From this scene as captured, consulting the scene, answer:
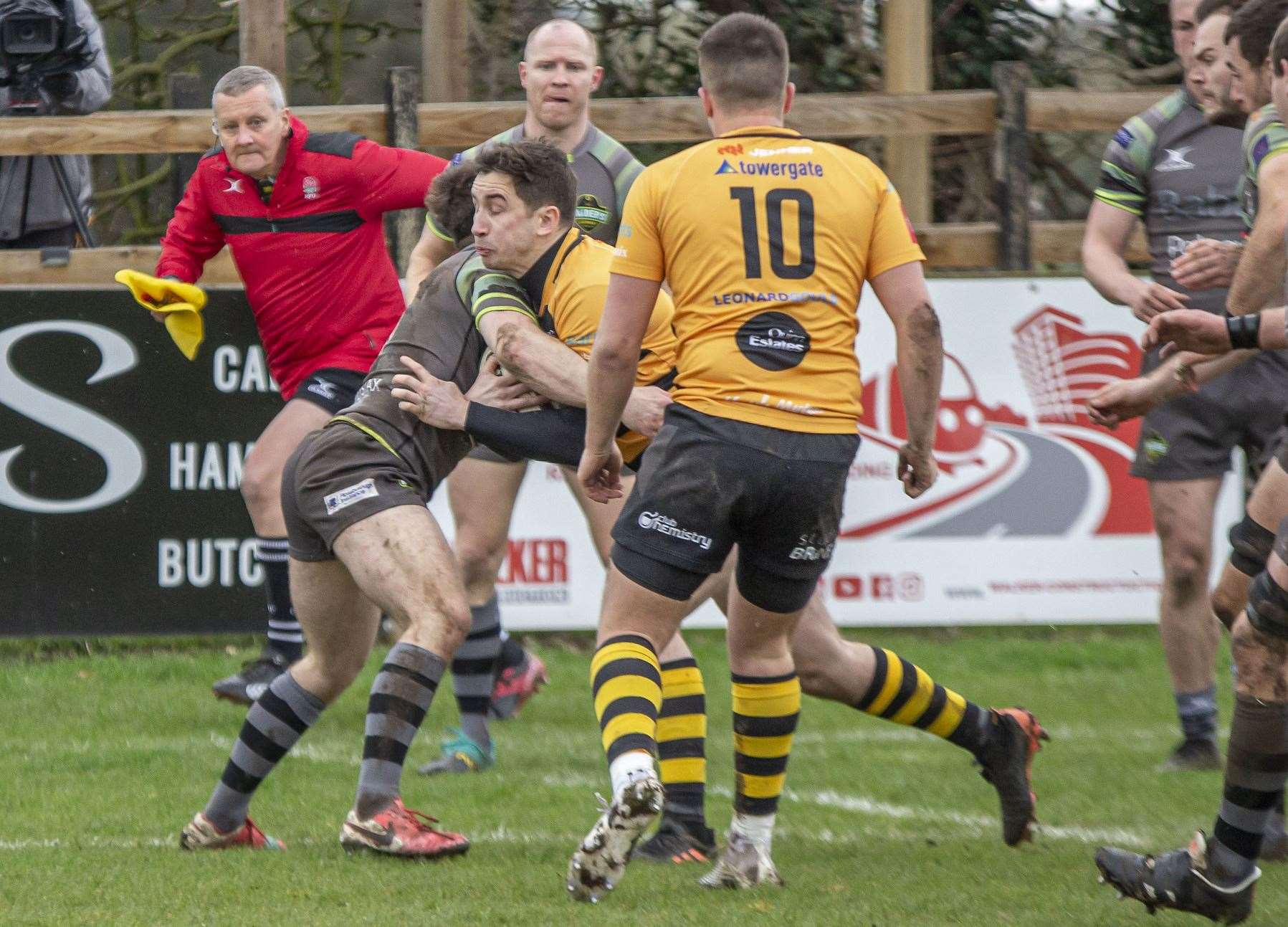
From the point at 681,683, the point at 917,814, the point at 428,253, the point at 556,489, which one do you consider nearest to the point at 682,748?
the point at 681,683

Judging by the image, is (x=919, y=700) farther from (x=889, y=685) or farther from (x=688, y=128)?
(x=688, y=128)

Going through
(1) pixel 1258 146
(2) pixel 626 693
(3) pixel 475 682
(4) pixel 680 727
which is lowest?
(3) pixel 475 682

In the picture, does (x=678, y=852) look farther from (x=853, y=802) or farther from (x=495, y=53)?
(x=495, y=53)

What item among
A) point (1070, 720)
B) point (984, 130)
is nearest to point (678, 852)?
point (1070, 720)

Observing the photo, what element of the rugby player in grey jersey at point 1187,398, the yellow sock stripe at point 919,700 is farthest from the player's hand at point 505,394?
the rugby player in grey jersey at point 1187,398

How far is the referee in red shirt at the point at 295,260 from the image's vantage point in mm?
6762

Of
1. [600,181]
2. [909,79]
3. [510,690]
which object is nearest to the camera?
[600,181]

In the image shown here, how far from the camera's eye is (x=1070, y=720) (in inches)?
285

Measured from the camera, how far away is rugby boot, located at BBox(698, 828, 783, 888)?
Answer: 433 centimetres

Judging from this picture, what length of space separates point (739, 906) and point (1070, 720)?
3.47 meters

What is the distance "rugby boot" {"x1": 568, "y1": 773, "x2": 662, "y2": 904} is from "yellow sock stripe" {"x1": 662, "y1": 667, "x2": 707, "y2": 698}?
111 centimetres

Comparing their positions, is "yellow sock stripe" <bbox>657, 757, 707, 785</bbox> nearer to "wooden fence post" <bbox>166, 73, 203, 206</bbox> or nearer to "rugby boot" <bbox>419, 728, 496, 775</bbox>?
"rugby boot" <bbox>419, 728, 496, 775</bbox>

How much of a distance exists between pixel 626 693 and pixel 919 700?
1.10m

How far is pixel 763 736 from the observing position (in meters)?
4.42
